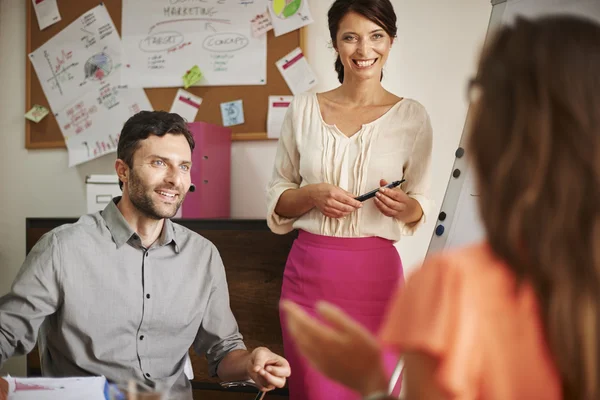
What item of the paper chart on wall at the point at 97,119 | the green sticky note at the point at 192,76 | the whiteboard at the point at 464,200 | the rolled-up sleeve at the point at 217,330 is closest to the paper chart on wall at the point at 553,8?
the whiteboard at the point at 464,200

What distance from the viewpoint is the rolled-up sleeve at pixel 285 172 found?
1.74m

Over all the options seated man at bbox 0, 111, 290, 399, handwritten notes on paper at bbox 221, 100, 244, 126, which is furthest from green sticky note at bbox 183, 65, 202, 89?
seated man at bbox 0, 111, 290, 399

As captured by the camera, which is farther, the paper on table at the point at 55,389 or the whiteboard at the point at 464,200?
the whiteboard at the point at 464,200

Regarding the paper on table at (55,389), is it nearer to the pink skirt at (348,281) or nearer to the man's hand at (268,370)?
the man's hand at (268,370)

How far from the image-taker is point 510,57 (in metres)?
0.53

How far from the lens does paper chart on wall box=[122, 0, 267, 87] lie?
2.66m

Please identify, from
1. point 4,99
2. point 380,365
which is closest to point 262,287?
point 380,365

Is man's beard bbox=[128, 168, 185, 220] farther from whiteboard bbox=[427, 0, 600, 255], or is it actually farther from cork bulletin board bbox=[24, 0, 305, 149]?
cork bulletin board bbox=[24, 0, 305, 149]

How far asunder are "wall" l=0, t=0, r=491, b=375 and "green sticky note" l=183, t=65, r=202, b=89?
0.37 metres

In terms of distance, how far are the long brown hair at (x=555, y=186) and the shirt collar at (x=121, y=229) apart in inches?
43.5

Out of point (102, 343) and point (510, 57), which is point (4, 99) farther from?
point (510, 57)

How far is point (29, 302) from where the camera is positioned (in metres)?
1.28

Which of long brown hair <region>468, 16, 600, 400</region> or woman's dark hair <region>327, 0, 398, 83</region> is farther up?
woman's dark hair <region>327, 0, 398, 83</region>

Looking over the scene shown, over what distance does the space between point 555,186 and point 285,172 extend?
1.30 metres
